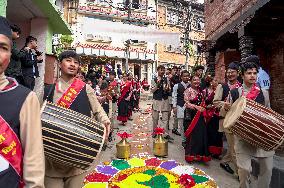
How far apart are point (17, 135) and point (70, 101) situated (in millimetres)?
1599

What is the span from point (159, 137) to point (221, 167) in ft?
4.82

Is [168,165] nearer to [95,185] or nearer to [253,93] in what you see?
[95,185]

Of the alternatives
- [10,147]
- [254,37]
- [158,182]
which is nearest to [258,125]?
[158,182]

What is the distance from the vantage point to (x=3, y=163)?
158 centimetres

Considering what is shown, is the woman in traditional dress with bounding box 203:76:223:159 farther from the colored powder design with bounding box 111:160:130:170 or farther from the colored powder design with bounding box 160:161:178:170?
the colored powder design with bounding box 111:160:130:170

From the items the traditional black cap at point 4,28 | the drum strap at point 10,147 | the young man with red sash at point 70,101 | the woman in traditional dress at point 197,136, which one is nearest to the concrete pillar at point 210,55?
the woman in traditional dress at point 197,136

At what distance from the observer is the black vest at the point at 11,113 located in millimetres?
1581

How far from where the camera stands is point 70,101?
3244mm

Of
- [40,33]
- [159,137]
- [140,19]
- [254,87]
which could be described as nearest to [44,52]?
[40,33]

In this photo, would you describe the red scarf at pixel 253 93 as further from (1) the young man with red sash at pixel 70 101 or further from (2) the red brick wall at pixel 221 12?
(2) the red brick wall at pixel 221 12

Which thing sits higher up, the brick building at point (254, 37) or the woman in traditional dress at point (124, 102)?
the brick building at point (254, 37)

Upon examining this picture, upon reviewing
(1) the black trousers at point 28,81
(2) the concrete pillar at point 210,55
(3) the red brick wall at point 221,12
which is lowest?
(1) the black trousers at point 28,81

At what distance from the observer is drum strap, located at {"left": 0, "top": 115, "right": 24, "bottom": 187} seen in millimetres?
1592

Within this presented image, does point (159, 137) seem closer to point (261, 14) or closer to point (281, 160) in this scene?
point (281, 160)
